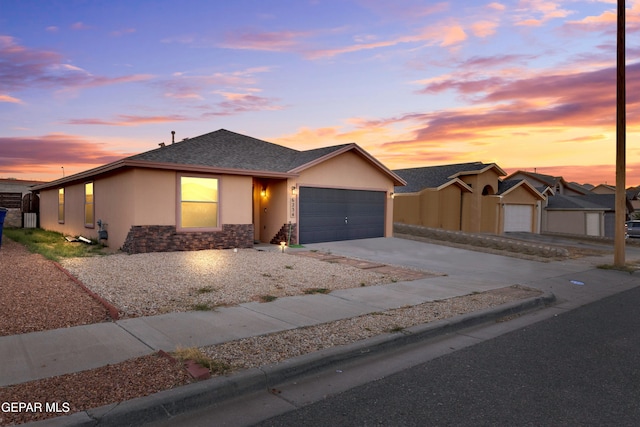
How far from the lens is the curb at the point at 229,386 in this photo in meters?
3.69

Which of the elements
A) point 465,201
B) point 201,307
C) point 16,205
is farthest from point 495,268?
point 16,205

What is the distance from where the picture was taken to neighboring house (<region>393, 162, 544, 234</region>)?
1216 inches

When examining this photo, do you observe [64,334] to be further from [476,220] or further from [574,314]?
[476,220]

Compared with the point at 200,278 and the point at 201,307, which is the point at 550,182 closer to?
the point at 200,278

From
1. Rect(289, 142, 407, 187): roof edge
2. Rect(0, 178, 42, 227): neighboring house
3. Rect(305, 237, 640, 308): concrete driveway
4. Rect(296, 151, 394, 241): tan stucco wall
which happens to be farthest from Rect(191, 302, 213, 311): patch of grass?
Rect(0, 178, 42, 227): neighboring house

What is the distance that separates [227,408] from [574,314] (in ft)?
23.3

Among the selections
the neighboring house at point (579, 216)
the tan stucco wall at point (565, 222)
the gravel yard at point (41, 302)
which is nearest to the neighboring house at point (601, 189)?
the neighboring house at point (579, 216)

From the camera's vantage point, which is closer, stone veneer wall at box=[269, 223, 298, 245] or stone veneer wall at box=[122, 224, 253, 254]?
stone veneer wall at box=[122, 224, 253, 254]

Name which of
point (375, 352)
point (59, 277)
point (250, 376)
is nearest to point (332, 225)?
point (59, 277)

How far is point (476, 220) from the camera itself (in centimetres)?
3142

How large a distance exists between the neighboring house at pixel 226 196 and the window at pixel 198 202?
36 mm

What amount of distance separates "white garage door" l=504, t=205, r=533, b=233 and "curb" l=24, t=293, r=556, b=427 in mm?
28076

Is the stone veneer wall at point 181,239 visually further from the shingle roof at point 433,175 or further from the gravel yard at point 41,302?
the shingle roof at point 433,175

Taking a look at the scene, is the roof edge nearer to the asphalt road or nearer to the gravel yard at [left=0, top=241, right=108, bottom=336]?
the gravel yard at [left=0, top=241, right=108, bottom=336]
